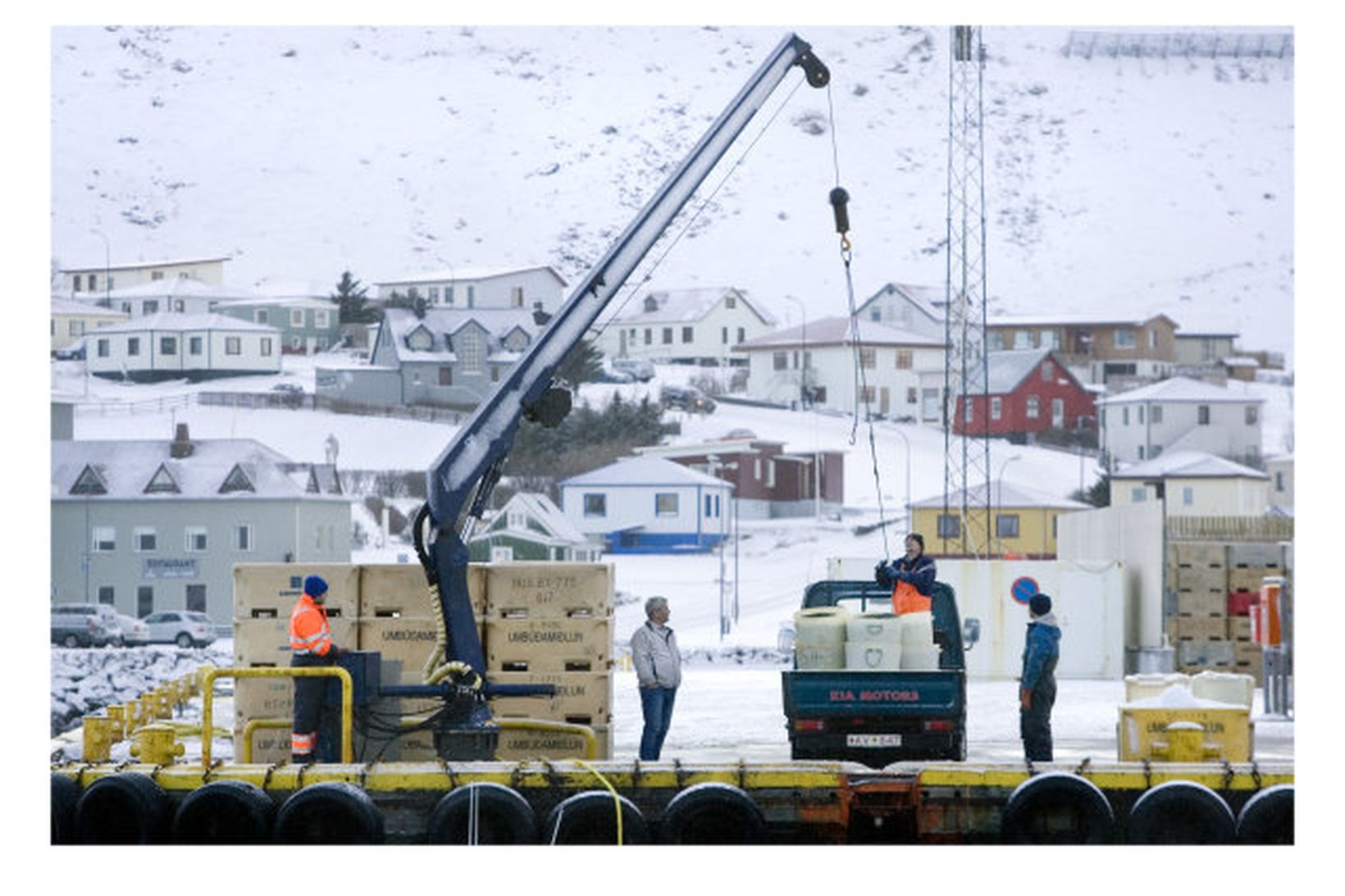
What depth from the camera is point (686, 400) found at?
387 ft

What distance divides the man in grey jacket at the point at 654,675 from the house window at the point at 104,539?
57.9 metres

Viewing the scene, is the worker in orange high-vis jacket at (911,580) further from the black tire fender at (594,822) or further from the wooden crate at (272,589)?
the wooden crate at (272,589)

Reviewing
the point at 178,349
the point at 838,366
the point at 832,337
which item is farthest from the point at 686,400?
the point at 178,349

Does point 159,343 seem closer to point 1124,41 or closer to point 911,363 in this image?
point 911,363

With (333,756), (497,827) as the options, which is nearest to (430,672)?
(333,756)

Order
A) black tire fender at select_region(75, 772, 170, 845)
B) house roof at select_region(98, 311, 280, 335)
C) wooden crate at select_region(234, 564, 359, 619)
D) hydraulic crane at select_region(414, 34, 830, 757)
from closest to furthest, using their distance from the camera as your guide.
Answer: black tire fender at select_region(75, 772, 170, 845) → hydraulic crane at select_region(414, 34, 830, 757) → wooden crate at select_region(234, 564, 359, 619) → house roof at select_region(98, 311, 280, 335)

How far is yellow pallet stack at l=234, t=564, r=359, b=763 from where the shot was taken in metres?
18.4

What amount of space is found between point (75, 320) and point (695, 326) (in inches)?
1434

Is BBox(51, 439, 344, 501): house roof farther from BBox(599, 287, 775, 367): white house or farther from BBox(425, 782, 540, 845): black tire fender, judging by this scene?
BBox(425, 782, 540, 845): black tire fender

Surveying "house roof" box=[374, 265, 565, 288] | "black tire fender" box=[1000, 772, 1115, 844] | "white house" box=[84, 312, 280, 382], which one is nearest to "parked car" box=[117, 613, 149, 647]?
"white house" box=[84, 312, 280, 382]

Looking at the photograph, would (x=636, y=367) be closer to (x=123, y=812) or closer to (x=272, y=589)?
(x=272, y=589)

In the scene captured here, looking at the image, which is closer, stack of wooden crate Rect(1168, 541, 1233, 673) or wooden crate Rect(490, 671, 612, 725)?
wooden crate Rect(490, 671, 612, 725)

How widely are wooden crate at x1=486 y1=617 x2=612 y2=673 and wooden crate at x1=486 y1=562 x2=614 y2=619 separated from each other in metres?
0.07
